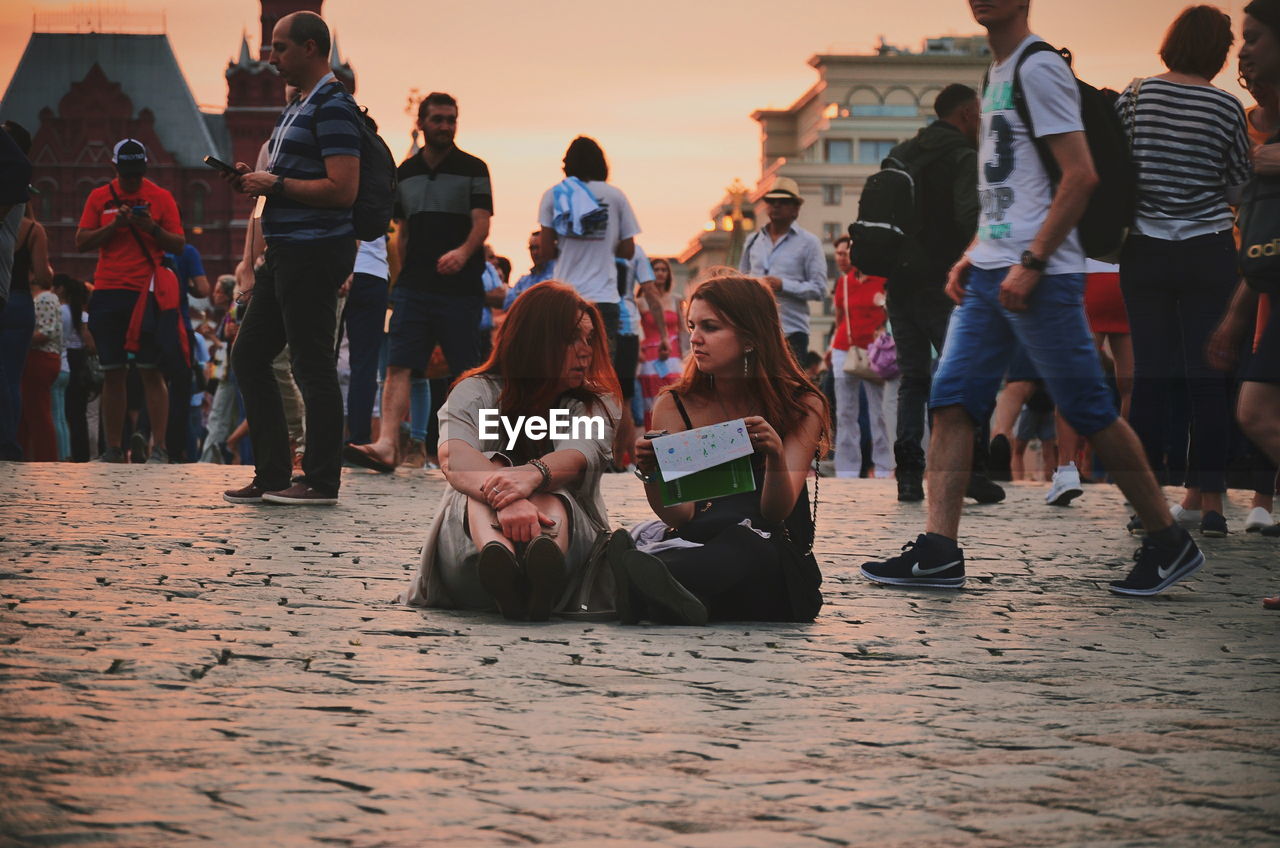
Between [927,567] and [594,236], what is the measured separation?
20.6 feet

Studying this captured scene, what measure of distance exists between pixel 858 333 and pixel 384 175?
5.57m

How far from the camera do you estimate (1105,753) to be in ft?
12.1

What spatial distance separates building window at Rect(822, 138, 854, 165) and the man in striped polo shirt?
9727 cm

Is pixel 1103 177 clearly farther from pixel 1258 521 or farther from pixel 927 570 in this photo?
pixel 1258 521

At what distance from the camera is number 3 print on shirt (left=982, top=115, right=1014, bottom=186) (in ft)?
21.3

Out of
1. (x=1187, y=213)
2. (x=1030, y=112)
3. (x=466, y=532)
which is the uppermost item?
(x=1030, y=112)

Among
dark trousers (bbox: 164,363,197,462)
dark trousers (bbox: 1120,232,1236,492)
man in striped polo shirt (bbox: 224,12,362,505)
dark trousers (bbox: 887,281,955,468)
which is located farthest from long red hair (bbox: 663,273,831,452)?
dark trousers (bbox: 164,363,197,462)

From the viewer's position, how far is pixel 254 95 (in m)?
94.9

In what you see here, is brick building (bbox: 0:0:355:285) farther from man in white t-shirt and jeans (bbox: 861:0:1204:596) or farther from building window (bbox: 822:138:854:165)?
man in white t-shirt and jeans (bbox: 861:0:1204:596)

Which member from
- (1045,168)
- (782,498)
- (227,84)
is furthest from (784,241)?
(227,84)

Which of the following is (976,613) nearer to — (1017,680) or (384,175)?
(1017,680)

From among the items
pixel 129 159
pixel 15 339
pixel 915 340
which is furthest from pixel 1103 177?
pixel 129 159

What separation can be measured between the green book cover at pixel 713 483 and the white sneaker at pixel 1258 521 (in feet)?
14.9

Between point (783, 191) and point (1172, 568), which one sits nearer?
point (1172, 568)
